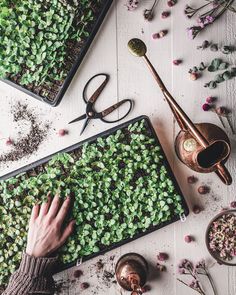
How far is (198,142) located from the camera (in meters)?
1.57

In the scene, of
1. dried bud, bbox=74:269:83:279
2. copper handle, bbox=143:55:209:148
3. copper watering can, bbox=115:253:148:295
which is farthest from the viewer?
dried bud, bbox=74:269:83:279

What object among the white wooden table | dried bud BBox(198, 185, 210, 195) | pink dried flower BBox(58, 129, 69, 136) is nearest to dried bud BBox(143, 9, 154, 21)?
the white wooden table

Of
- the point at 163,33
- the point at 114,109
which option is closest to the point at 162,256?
the point at 114,109

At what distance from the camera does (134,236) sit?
1.71 metres

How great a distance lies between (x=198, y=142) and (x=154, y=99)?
0.26 metres

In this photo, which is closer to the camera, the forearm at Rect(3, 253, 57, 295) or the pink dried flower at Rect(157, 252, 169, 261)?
the forearm at Rect(3, 253, 57, 295)

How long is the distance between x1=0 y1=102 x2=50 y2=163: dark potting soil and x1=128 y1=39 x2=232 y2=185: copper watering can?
1.30ft

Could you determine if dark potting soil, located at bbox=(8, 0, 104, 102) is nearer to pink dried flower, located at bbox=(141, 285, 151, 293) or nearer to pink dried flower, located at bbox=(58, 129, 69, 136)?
pink dried flower, located at bbox=(58, 129, 69, 136)

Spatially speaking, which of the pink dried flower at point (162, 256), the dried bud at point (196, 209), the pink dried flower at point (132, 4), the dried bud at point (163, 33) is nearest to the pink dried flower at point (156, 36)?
the dried bud at point (163, 33)

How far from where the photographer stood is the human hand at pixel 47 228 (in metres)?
1.66

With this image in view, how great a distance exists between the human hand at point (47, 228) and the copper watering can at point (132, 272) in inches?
8.3

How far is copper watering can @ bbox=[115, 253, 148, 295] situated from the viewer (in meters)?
1.64

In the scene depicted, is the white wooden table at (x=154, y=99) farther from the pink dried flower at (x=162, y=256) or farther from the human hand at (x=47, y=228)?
the human hand at (x=47, y=228)

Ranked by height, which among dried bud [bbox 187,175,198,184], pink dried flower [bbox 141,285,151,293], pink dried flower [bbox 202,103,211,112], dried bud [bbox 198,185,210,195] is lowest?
pink dried flower [bbox 141,285,151,293]
